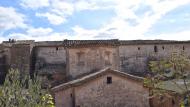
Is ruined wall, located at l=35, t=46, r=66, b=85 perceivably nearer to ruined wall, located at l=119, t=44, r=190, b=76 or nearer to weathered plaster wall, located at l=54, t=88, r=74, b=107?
ruined wall, located at l=119, t=44, r=190, b=76

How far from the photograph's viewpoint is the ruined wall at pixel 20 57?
39219 millimetres

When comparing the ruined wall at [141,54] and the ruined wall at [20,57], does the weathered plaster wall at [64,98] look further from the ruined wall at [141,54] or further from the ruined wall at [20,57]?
the ruined wall at [141,54]

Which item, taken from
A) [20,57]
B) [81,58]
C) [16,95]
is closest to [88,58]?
[81,58]

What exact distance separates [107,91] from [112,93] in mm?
294

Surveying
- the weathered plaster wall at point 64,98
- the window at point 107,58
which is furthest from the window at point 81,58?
the weathered plaster wall at point 64,98

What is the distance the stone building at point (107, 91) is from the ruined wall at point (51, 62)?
15856mm

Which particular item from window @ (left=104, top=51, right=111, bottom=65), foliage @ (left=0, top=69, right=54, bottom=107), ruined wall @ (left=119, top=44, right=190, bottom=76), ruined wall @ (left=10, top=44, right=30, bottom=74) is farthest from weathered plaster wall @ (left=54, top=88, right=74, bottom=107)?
ruined wall @ (left=119, top=44, right=190, bottom=76)

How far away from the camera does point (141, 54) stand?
39.6 metres

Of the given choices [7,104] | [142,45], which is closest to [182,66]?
[7,104]

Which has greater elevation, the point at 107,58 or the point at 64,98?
the point at 107,58

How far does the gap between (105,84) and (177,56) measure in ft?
30.3

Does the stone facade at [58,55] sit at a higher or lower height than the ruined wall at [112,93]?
higher

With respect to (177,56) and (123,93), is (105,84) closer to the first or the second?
(123,93)

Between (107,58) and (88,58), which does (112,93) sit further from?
(88,58)
